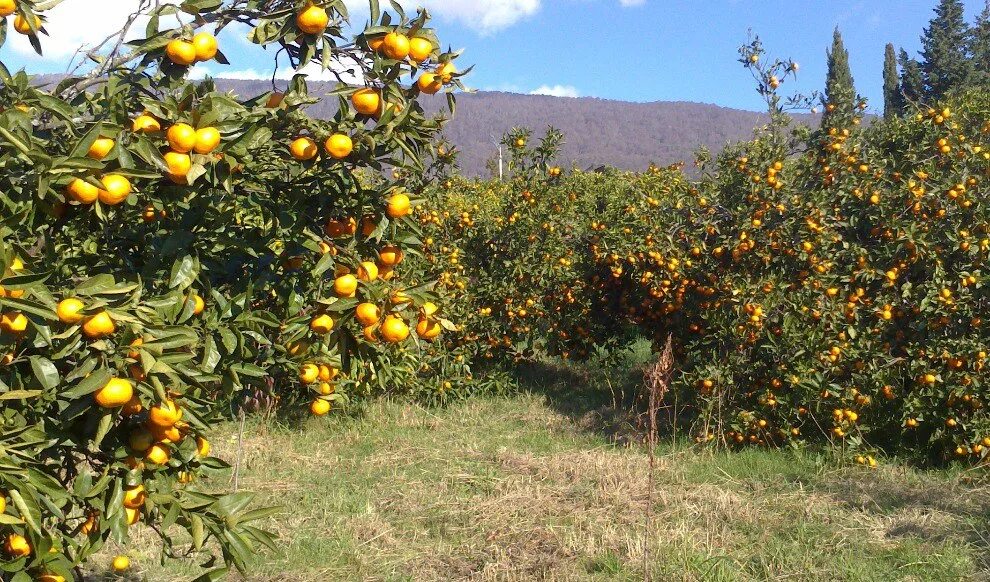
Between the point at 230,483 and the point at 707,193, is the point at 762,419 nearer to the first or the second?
the point at 707,193

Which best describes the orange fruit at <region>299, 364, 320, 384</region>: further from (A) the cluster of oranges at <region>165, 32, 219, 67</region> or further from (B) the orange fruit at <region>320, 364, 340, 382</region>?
(A) the cluster of oranges at <region>165, 32, 219, 67</region>

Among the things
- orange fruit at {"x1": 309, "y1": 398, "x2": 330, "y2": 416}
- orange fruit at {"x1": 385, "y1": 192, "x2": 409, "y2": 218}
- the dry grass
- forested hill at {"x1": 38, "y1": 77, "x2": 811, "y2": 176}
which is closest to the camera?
orange fruit at {"x1": 385, "y1": 192, "x2": 409, "y2": 218}

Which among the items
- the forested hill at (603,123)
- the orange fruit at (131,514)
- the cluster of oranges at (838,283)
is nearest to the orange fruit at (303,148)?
the orange fruit at (131,514)

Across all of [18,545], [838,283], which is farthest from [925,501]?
[18,545]

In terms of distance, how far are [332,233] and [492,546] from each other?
83.4 inches

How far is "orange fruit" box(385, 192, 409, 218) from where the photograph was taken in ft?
A: 6.66

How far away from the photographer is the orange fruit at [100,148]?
169cm

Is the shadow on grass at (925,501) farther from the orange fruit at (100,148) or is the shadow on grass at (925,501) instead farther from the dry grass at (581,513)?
the orange fruit at (100,148)

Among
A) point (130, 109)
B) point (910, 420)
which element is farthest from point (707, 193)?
point (130, 109)

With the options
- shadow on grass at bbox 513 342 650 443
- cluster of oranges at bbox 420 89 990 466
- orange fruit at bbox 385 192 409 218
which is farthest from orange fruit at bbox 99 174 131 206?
shadow on grass at bbox 513 342 650 443

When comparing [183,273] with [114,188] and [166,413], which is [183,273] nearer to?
[114,188]

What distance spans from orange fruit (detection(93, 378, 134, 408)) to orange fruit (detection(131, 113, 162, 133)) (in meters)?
0.56

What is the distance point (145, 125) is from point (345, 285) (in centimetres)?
54

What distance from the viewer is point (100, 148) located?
66.6 inches
